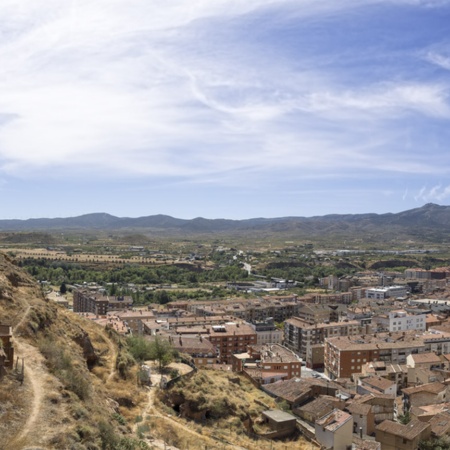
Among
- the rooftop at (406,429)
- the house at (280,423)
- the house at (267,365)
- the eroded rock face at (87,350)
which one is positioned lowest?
the rooftop at (406,429)

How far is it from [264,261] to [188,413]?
473 ft

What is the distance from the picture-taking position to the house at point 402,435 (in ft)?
101

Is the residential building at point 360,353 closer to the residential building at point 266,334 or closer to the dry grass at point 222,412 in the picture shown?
the residential building at point 266,334

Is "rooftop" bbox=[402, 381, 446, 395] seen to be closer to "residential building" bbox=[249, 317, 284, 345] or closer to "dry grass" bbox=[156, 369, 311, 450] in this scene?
"dry grass" bbox=[156, 369, 311, 450]

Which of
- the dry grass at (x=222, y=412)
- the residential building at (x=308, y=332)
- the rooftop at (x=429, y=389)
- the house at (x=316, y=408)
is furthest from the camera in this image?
the residential building at (x=308, y=332)

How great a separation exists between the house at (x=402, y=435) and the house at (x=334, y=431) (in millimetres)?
2989

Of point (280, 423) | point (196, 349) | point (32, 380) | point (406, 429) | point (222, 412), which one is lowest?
point (406, 429)

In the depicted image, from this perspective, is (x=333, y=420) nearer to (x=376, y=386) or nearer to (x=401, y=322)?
(x=376, y=386)

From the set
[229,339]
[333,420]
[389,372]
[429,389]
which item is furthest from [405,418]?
[229,339]

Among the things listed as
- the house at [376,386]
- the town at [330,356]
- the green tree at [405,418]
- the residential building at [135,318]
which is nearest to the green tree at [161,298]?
the town at [330,356]

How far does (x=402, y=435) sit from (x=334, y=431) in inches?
201

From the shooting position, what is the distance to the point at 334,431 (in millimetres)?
28750

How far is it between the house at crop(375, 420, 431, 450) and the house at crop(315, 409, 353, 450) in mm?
2989

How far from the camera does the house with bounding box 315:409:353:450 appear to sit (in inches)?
1135
